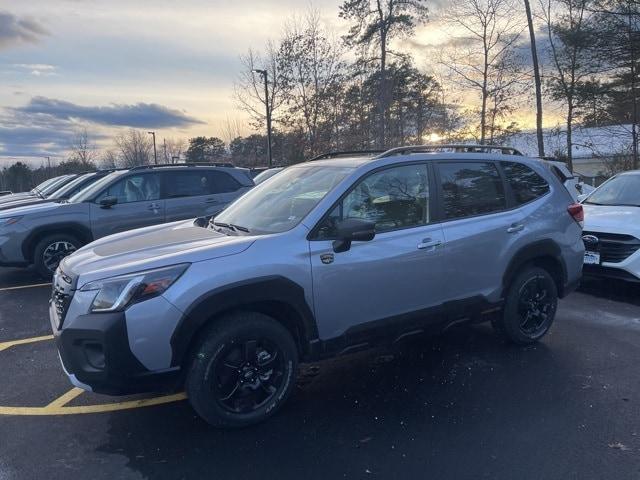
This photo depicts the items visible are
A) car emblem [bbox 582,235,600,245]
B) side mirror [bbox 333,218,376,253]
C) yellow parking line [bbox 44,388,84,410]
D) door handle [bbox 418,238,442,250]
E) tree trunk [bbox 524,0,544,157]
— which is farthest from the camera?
tree trunk [bbox 524,0,544,157]

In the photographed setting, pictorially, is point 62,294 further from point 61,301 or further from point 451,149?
point 451,149

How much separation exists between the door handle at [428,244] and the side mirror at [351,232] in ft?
1.89

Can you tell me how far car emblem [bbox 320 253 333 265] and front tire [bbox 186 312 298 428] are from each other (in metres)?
0.54

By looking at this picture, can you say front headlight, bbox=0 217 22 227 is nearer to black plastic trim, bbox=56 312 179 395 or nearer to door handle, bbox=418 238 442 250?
black plastic trim, bbox=56 312 179 395

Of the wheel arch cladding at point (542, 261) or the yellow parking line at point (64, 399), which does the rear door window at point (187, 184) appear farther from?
the wheel arch cladding at point (542, 261)

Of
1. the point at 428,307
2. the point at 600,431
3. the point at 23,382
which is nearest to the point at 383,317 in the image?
the point at 428,307

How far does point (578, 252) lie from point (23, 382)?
209 inches

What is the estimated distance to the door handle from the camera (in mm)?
3973

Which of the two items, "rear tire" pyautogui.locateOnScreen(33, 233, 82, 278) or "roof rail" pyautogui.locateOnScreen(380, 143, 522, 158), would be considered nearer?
"roof rail" pyautogui.locateOnScreen(380, 143, 522, 158)

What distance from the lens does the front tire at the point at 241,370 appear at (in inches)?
127

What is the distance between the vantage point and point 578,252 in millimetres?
5098

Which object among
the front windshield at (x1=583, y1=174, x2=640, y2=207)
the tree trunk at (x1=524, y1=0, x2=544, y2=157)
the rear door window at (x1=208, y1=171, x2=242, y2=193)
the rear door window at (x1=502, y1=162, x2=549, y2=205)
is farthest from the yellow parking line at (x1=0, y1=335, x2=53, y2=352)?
the tree trunk at (x1=524, y1=0, x2=544, y2=157)

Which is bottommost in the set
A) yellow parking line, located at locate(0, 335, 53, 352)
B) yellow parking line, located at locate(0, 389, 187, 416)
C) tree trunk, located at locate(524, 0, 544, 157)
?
yellow parking line, located at locate(0, 389, 187, 416)

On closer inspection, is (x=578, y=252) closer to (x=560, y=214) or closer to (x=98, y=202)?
(x=560, y=214)
